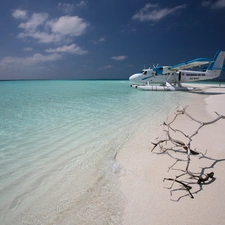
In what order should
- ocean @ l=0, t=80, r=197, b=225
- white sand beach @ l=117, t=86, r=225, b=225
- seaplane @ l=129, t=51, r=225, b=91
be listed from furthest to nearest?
seaplane @ l=129, t=51, r=225, b=91 → ocean @ l=0, t=80, r=197, b=225 → white sand beach @ l=117, t=86, r=225, b=225

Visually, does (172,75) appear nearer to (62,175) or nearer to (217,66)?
(217,66)

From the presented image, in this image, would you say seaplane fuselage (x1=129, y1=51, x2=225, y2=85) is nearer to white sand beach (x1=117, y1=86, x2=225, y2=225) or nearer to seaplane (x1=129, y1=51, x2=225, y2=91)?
seaplane (x1=129, y1=51, x2=225, y2=91)

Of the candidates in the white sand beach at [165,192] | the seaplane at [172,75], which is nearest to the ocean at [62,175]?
the white sand beach at [165,192]

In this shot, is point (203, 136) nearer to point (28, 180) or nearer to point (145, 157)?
point (145, 157)

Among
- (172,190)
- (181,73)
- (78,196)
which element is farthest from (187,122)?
(181,73)

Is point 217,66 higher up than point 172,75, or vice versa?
point 217,66

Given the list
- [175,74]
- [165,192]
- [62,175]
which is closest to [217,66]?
[175,74]

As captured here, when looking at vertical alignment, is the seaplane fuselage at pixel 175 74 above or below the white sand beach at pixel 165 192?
above

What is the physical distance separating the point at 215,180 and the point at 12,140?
444 centimetres

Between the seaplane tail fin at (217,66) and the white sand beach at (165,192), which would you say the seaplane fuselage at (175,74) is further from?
the white sand beach at (165,192)

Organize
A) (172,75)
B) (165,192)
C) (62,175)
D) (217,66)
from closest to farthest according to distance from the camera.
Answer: (165,192) < (62,175) < (172,75) < (217,66)

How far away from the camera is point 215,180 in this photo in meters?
2.30

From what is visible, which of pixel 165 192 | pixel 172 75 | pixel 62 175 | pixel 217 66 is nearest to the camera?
pixel 165 192

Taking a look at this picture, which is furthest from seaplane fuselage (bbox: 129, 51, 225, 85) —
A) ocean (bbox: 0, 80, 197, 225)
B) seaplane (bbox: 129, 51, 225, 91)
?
ocean (bbox: 0, 80, 197, 225)
